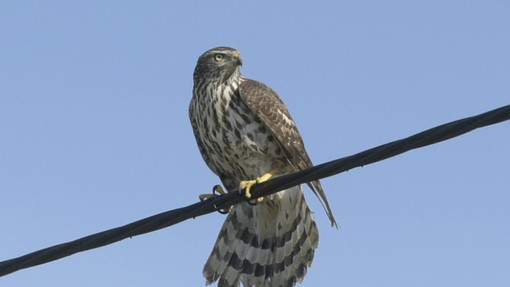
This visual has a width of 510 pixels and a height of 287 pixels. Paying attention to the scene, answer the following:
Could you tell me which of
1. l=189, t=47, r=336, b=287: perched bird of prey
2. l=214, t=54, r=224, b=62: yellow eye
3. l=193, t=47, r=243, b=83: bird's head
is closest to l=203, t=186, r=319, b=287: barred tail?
l=189, t=47, r=336, b=287: perched bird of prey

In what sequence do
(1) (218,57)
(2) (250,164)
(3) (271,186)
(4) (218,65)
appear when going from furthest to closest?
1. (1) (218,57)
2. (4) (218,65)
3. (2) (250,164)
4. (3) (271,186)

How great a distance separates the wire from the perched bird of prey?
164cm

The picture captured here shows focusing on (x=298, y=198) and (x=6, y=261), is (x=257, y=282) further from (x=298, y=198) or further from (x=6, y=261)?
(x=6, y=261)

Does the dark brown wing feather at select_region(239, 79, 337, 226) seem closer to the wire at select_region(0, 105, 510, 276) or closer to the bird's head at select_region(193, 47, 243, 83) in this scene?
the bird's head at select_region(193, 47, 243, 83)

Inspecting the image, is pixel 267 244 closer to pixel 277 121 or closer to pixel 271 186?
pixel 277 121

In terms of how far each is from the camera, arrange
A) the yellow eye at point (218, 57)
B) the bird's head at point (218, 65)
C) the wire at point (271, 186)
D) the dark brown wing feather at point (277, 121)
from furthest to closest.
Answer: the yellow eye at point (218, 57)
the bird's head at point (218, 65)
the dark brown wing feather at point (277, 121)
the wire at point (271, 186)

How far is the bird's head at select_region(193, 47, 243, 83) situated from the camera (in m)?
9.25

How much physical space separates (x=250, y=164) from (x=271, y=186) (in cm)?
224

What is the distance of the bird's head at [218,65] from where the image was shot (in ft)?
30.3

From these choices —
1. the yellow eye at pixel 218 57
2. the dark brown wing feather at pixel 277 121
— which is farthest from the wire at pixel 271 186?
the yellow eye at pixel 218 57

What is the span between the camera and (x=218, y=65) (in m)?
9.43

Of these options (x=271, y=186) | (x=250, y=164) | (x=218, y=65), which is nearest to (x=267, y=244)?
(x=250, y=164)

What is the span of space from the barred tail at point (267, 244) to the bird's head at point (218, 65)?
43.1 inches

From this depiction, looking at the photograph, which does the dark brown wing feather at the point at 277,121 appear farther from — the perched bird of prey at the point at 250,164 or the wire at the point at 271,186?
the wire at the point at 271,186
